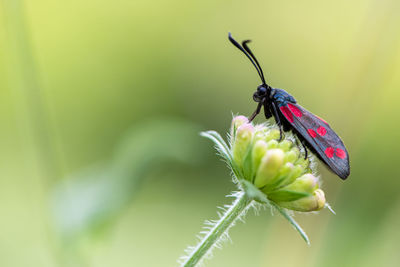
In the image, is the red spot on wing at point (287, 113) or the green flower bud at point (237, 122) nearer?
the green flower bud at point (237, 122)

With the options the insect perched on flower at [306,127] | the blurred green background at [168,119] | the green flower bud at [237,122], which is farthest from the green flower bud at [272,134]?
the blurred green background at [168,119]

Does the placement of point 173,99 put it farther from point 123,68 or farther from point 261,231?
point 261,231

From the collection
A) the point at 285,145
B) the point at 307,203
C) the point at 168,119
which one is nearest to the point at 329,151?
the point at 285,145

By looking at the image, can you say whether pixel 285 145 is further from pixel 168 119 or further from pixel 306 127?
pixel 168 119

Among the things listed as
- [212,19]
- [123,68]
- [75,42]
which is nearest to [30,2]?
[75,42]

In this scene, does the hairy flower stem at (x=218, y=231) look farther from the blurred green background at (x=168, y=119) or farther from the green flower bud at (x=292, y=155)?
the blurred green background at (x=168, y=119)

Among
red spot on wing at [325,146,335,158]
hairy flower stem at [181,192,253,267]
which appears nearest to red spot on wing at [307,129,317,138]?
red spot on wing at [325,146,335,158]

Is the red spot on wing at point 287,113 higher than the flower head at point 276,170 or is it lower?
higher
